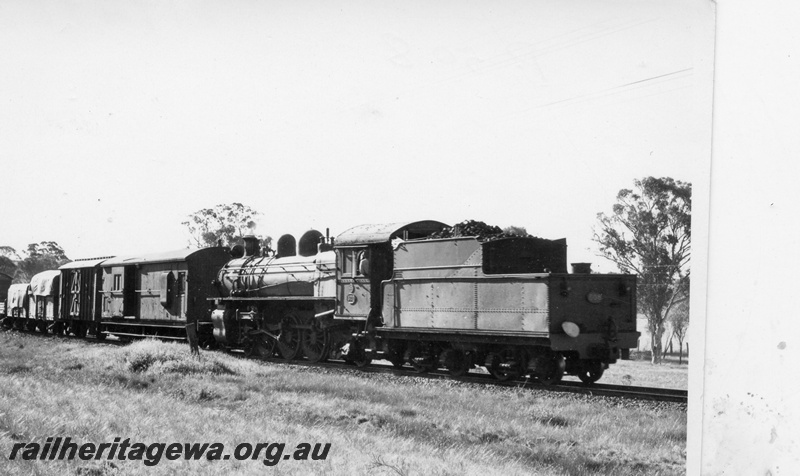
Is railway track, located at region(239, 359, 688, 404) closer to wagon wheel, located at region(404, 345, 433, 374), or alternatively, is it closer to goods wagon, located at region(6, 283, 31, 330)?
wagon wheel, located at region(404, 345, 433, 374)

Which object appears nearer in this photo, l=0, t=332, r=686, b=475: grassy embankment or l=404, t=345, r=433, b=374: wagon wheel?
l=0, t=332, r=686, b=475: grassy embankment

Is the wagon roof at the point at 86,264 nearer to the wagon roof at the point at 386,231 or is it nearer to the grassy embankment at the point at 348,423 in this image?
the grassy embankment at the point at 348,423

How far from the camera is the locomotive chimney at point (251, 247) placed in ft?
44.4

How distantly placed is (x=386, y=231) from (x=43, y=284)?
11.0 m

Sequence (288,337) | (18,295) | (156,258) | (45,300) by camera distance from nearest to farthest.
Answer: (288,337) < (156,258) < (45,300) < (18,295)

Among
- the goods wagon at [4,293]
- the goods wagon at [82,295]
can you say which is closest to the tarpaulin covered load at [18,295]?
the goods wagon at [4,293]

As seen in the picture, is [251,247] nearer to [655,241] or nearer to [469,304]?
[469,304]

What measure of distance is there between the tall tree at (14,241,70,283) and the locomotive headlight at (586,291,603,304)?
609 cm

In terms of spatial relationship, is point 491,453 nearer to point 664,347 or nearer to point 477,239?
point 477,239

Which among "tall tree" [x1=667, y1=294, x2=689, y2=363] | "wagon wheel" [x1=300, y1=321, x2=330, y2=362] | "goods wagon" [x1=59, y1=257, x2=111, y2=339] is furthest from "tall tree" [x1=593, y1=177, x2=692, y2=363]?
"goods wagon" [x1=59, y1=257, x2=111, y2=339]

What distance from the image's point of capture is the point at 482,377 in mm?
8734

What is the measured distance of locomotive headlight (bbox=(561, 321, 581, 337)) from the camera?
7.54m

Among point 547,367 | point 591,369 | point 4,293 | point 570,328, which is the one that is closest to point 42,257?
point 547,367

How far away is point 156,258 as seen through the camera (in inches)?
552
